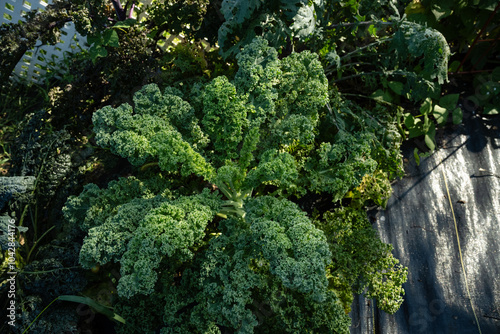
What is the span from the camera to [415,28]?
9.68 ft

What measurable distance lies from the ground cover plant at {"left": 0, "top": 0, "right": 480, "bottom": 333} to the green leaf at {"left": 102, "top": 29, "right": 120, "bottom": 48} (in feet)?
0.04

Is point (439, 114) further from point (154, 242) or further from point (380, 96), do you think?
point (154, 242)

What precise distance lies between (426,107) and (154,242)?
9.24 feet

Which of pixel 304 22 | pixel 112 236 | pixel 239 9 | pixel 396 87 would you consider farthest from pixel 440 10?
pixel 112 236

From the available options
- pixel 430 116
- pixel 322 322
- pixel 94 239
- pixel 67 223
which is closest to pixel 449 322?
pixel 322 322

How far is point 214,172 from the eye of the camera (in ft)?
8.77

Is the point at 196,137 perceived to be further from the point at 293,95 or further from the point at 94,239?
the point at 94,239

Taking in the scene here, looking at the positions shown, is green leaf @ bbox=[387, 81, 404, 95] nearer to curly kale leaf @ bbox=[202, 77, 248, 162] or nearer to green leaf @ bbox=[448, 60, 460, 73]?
green leaf @ bbox=[448, 60, 460, 73]

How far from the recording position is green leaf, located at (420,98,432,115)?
3621mm

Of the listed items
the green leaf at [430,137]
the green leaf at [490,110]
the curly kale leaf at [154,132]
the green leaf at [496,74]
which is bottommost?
the curly kale leaf at [154,132]

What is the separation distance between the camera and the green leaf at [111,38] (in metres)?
3.24

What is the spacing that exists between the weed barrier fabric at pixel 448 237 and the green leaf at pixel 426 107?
1.22 ft

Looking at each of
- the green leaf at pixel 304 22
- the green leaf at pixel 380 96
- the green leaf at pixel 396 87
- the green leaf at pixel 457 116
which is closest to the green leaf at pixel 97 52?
the green leaf at pixel 304 22

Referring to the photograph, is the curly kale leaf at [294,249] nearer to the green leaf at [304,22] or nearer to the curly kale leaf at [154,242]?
the curly kale leaf at [154,242]
